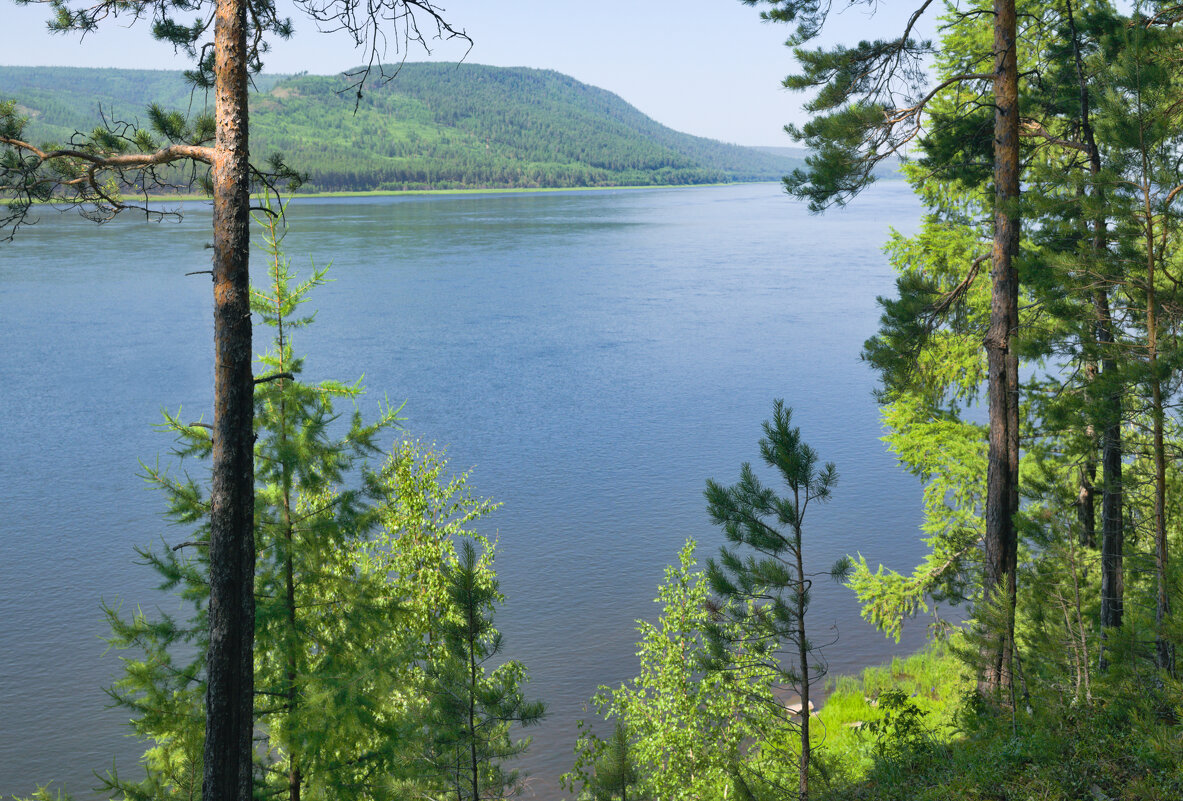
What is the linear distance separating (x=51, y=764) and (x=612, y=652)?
1114 cm

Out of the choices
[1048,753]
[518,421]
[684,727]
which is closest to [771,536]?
[1048,753]

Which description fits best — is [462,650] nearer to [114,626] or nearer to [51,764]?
[114,626]

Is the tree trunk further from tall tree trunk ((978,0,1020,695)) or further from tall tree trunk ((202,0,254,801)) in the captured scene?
tall tree trunk ((202,0,254,801))

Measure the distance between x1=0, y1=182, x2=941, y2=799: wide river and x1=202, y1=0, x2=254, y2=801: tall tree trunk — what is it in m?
10.4

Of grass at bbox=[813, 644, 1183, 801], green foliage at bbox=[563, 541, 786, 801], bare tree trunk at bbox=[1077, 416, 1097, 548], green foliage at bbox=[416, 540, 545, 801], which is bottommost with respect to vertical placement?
green foliage at bbox=[563, 541, 786, 801]

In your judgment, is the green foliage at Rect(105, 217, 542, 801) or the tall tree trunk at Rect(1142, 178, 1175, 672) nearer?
the tall tree trunk at Rect(1142, 178, 1175, 672)

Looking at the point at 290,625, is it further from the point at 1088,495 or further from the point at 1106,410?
the point at 1088,495

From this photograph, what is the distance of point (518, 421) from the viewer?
34.5 m

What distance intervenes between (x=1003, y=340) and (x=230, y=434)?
8123mm

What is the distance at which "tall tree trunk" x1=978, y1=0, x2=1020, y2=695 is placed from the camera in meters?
9.95

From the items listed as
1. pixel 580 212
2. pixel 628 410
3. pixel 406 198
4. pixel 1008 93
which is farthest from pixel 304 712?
pixel 406 198

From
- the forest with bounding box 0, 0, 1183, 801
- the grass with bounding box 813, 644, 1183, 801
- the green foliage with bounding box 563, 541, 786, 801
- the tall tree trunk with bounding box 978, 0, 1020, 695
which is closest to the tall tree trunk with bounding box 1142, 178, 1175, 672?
the forest with bounding box 0, 0, 1183, 801

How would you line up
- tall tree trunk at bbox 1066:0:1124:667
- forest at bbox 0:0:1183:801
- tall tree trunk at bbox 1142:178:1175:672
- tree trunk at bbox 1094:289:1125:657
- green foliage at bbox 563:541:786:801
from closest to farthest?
forest at bbox 0:0:1183:801
tall tree trunk at bbox 1142:178:1175:672
tall tree trunk at bbox 1066:0:1124:667
tree trunk at bbox 1094:289:1125:657
green foliage at bbox 563:541:786:801

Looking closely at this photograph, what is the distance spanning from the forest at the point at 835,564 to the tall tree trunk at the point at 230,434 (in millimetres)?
30
